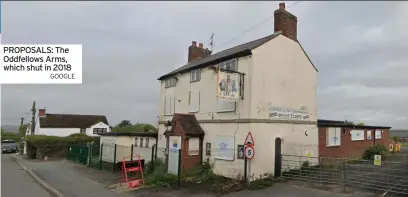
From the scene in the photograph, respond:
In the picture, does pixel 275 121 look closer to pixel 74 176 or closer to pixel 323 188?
pixel 323 188

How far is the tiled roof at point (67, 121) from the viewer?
183 feet

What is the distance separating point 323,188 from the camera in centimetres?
1287

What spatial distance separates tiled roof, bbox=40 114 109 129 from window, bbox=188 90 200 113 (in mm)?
43875

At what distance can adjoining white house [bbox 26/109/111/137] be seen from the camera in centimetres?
5536

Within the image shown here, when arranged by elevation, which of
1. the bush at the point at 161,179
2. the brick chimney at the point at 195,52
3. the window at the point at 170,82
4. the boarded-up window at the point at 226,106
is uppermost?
the brick chimney at the point at 195,52

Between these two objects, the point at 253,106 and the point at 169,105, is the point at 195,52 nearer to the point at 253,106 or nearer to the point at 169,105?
the point at 169,105

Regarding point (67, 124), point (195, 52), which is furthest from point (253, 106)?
point (67, 124)

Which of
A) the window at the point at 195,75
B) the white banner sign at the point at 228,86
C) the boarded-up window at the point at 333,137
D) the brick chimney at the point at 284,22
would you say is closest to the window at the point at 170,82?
the window at the point at 195,75

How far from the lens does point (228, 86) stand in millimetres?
15258

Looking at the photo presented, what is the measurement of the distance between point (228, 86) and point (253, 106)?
1514 millimetres

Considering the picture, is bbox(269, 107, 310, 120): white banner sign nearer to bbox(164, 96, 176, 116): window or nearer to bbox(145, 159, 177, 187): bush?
bbox(145, 159, 177, 187): bush

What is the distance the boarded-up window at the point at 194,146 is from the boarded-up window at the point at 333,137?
8742mm

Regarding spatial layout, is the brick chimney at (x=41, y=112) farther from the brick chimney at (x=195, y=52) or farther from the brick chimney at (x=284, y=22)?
the brick chimney at (x=284, y=22)

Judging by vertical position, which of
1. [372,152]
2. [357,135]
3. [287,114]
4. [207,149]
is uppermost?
[287,114]
